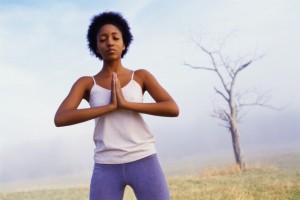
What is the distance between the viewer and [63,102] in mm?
2229

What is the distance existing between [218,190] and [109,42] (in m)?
4.74

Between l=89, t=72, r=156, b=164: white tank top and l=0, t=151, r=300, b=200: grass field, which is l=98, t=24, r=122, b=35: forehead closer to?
l=89, t=72, r=156, b=164: white tank top

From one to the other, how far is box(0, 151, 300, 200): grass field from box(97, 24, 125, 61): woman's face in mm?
3862

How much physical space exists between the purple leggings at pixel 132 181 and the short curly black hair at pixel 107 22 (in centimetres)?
77

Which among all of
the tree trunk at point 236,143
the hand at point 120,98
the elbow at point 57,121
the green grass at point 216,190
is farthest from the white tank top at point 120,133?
the tree trunk at point 236,143

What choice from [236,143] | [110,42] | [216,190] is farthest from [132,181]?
[236,143]

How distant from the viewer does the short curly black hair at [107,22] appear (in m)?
2.46

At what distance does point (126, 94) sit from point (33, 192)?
844 centimetres

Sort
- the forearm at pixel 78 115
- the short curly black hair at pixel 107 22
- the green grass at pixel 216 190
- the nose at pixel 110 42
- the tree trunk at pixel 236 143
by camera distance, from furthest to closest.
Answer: the tree trunk at pixel 236 143, the green grass at pixel 216 190, the short curly black hair at pixel 107 22, the nose at pixel 110 42, the forearm at pixel 78 115

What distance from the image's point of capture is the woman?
2.14 m

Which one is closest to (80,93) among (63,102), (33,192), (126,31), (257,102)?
(63,102)

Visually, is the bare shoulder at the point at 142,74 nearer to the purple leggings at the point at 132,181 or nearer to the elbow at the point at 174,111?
the elbow at the point at 174,111

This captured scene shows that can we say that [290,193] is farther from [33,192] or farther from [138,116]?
[33,192]

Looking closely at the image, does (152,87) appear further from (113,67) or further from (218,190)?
(218,190)
